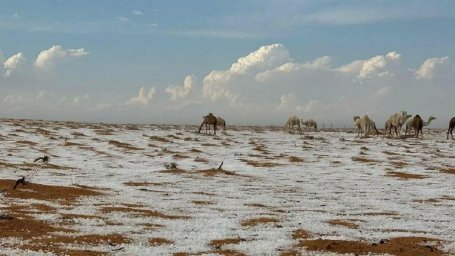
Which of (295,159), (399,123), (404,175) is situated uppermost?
(399,123)

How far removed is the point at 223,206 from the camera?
1300 cm

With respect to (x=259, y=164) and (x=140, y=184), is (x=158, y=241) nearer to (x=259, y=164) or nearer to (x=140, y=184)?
(x=140, y=184)

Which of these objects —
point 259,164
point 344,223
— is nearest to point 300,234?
point 344,223

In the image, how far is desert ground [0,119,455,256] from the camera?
8.64 metres

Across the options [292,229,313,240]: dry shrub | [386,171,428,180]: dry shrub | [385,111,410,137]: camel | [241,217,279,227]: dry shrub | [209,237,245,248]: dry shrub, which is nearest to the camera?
[209,237,245,248]: dry shrub

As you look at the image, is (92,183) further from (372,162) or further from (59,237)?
(372,162)

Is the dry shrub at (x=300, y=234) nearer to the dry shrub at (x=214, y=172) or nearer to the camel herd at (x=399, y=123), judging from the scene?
the dry shrub at (x=214, y=172)

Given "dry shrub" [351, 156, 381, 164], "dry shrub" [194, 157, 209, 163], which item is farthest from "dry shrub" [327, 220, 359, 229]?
"dry shrub" [351, 156, 381, 164]

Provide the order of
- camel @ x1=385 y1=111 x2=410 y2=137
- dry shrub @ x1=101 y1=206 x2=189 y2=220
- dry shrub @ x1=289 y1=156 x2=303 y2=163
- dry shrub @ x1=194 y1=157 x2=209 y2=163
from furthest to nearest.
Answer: camel @ x1=385 y1=111 x2=410 y2=137
dry shrub @ x1=289 y1=156 x2=303 y2=163
dry shrub @ x1=194 y1=157 x2=209 y2=163
dry shrub @ x1=101 y1=206 x2=189 y2=220

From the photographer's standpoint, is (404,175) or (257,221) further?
(404,175)

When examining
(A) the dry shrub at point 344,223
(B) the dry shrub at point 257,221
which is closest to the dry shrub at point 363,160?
(A) the dry shrub at point 344,223

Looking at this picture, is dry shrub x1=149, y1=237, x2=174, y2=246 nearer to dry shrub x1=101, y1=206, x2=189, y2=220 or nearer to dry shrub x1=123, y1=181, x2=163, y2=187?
dry shrub x1=101, y1=206, x2=189, y2=220

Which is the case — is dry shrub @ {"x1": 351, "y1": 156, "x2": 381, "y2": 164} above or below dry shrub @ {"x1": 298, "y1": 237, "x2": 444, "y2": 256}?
above

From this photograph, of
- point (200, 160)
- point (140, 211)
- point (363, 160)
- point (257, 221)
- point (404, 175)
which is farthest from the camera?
point (363, 160)
